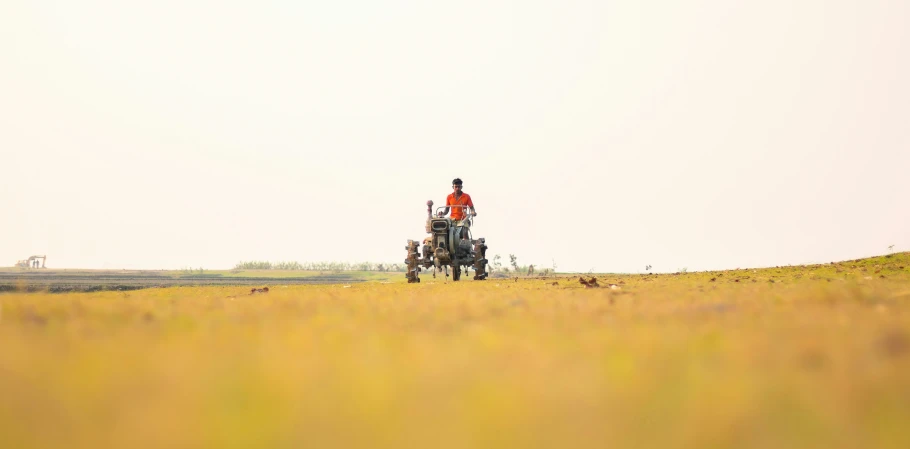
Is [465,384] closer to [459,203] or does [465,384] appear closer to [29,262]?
[459,203]

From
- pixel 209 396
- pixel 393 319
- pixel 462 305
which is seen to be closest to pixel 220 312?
pixel 393 319

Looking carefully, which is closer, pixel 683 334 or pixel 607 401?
pixel 607 401

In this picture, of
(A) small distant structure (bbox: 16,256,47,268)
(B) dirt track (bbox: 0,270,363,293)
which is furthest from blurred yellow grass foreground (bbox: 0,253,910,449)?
(A) small distant structure (bbox: 16,256,47,268)

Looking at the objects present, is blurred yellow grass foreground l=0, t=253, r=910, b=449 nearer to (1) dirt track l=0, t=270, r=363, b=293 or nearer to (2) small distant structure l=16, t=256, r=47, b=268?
(1) dirt track l=0, t=270, r=363, b=293

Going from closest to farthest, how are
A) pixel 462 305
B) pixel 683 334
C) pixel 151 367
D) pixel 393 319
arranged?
pixel 151 367, pixel 683 334, pixel 393 319, pixel 462 305

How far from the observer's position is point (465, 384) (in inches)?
109

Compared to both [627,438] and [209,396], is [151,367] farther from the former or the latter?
[627,438]


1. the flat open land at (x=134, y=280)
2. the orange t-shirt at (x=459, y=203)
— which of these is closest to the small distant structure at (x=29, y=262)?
the flat open land at (x=134, y=280)

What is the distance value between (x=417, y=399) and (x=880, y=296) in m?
6.01

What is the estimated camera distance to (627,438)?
208 centimetres

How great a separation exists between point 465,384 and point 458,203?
64.9ft

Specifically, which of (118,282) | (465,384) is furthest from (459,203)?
(118,282)

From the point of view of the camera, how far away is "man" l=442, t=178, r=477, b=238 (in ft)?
73.7

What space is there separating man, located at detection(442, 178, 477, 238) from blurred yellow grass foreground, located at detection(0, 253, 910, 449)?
17369 millimetres
